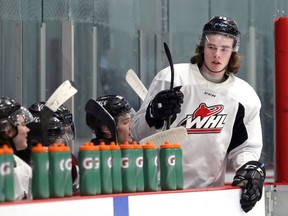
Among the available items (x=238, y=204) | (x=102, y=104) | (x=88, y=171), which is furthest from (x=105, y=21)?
(x=88, y=171)

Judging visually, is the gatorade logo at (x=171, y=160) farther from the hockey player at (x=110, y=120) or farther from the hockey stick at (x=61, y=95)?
the hockey player at (x=110, y=120)

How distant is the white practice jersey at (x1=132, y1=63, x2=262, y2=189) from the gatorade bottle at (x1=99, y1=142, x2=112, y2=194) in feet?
2.74

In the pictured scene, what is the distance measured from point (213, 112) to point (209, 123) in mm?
51

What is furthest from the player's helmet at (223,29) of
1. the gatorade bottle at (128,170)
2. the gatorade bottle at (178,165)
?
the gatorade bottle at (128,170)

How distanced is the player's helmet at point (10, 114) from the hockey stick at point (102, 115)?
645 millimetres

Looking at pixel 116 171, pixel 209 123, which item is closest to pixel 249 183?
pixel 209 123

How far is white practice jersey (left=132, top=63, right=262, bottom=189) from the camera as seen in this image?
3812 millimetres

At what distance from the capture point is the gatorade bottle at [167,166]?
3.17 m

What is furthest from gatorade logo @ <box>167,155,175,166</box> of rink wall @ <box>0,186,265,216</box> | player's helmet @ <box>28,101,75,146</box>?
player's helmet @ <box>28,101,75,146</box>

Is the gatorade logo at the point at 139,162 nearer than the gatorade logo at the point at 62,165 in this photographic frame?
No

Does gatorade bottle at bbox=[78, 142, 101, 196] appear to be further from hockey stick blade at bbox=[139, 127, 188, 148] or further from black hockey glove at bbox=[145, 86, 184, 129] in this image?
black hockey glove at bbox=[145, 86, 184, 129]

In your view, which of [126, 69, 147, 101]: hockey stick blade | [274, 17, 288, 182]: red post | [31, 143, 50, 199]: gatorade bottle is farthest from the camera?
[274, 17, 288, 182]: red post

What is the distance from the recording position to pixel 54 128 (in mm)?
4090

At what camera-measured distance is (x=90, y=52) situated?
18.3 feet
